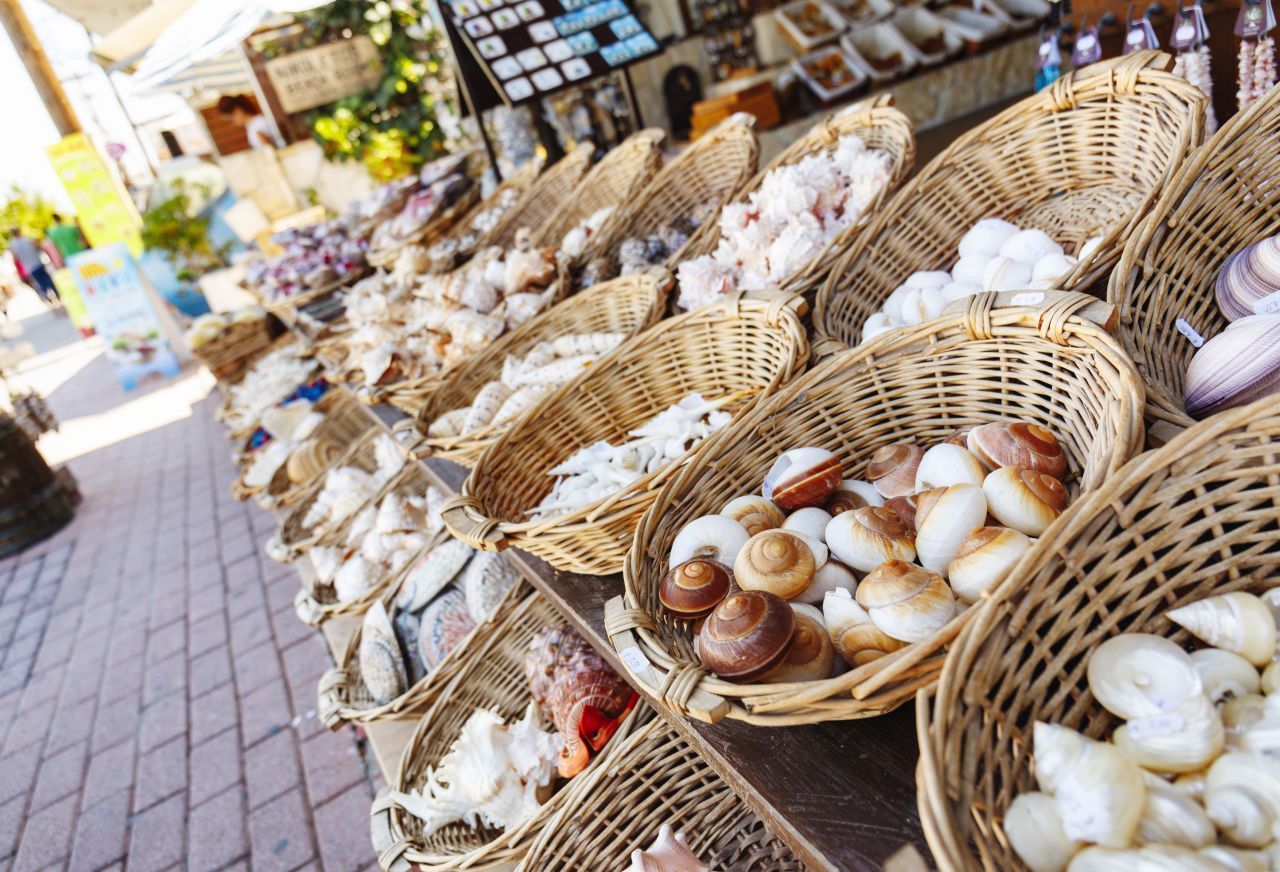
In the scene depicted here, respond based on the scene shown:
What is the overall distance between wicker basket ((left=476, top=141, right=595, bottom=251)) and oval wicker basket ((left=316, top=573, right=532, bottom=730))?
1745 millimetres

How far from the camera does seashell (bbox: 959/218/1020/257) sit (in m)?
1.52

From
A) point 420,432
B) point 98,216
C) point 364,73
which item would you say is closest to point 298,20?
point 364,73

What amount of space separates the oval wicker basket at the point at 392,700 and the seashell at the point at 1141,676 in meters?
1.33

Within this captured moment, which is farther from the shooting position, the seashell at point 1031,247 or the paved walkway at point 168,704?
the paved walkway at point 168,704

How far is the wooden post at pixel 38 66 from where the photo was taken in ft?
23.3

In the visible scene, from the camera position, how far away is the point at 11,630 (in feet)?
12.5

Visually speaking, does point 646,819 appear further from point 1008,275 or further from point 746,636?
point 1008,275


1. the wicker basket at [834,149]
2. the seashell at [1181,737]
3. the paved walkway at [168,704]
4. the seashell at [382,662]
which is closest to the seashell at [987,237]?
the wicker basket at [834,149]

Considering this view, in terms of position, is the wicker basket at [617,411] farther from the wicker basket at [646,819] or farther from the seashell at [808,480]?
the wicker basket at [646,819]

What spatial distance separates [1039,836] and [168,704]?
122 inches

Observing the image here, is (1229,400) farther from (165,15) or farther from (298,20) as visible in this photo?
(298,20)

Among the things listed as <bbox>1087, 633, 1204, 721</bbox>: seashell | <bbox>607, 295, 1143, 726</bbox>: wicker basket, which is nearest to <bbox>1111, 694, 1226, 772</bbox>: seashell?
<bbox>1087, 633, 1204, 721</bbox>: seashell

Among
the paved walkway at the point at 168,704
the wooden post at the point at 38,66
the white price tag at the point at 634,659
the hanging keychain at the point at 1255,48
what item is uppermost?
the wooden post at the point at 38,66

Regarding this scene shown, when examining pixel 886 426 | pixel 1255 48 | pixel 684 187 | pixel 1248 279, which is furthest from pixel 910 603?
pixel 684 187
